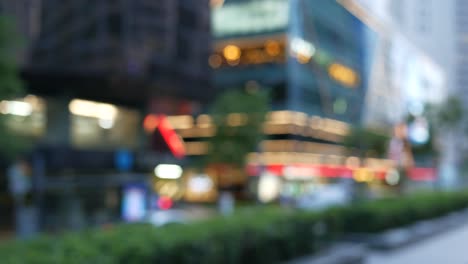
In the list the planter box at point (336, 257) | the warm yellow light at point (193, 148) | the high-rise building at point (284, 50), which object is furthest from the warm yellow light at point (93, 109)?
the warm yellow light at point (193, 148)

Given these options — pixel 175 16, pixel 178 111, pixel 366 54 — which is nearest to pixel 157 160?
pixel 178 111

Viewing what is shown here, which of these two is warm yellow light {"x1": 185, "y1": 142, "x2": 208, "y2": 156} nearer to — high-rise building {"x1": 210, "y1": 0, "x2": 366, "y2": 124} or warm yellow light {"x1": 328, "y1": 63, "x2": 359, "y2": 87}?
high-rise building {"x1": 210, "y1": 0, "x2": 366, "y2": 124}

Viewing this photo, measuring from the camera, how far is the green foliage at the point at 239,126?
30141 millimetres

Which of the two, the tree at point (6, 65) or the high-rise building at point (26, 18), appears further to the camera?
the high-rise building at point (26, 18)

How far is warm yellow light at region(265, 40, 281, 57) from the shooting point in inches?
2004

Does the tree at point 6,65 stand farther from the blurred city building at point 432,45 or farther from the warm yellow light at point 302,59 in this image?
the warm yellow light at point 302,59

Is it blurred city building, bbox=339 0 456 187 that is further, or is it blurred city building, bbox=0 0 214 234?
blurred city building, bbox=0 0 214 234

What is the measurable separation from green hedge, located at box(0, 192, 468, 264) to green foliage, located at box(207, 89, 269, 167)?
15512 millimetres

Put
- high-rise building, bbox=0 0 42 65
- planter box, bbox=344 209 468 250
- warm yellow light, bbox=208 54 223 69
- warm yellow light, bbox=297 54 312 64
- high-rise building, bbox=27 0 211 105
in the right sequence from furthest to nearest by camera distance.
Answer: warm yellow light, bbox=208 54 223 69
warm yellow light, bbox=297 54 312 64
high-rise building, bbox=27 0 211 105
high-rise building, bbox=0 0 42 65
planter box, bbox=344 209 468 250

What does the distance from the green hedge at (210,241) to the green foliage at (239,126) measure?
15.5 meters

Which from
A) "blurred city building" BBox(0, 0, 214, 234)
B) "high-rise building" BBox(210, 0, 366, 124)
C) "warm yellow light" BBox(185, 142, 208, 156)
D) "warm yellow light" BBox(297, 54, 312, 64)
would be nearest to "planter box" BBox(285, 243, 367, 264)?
"blurred city building" BBox(0, 0, 214, 234)

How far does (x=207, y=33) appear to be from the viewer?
3366 centimetres

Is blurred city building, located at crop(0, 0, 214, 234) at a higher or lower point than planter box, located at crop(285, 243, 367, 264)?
higher

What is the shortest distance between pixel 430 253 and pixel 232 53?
41.9 meters
